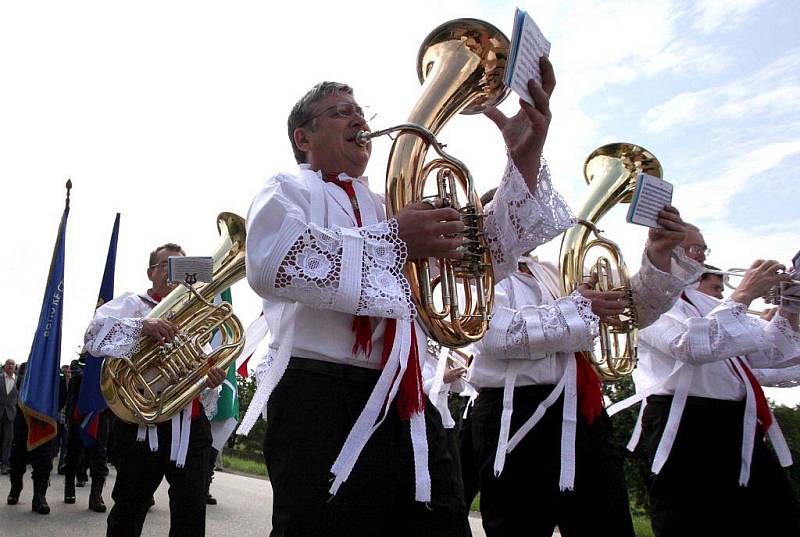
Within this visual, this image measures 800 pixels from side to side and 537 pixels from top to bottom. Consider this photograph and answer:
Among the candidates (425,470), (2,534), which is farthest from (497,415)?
(2,534)

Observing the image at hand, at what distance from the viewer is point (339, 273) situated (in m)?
2.12

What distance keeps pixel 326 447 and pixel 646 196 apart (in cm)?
206

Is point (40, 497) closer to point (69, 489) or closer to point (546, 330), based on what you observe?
point (69, 489)

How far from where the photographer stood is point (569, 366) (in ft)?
12.2

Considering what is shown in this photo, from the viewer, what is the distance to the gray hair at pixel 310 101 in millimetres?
2756

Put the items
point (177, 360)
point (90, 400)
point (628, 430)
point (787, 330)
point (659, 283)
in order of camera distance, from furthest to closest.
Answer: point (628, 430), point (90, 400), point (177, 360), point (787, 330), point (659, 283)

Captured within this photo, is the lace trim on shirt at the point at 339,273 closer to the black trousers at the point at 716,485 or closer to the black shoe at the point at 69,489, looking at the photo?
the black trousers at the point at 716,485

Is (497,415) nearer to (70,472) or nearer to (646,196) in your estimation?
(646,196)

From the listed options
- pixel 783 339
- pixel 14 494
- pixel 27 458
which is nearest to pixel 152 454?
pixel 783 339

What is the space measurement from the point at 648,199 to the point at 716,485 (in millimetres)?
1875

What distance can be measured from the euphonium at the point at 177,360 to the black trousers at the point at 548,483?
216 centimetres

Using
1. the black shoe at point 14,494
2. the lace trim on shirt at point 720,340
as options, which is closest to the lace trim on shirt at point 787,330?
the lace trim on shirt at point 720,340

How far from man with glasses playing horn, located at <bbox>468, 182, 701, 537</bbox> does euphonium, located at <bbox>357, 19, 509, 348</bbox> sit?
3.43 feet

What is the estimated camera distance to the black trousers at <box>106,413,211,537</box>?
451 centimetres
